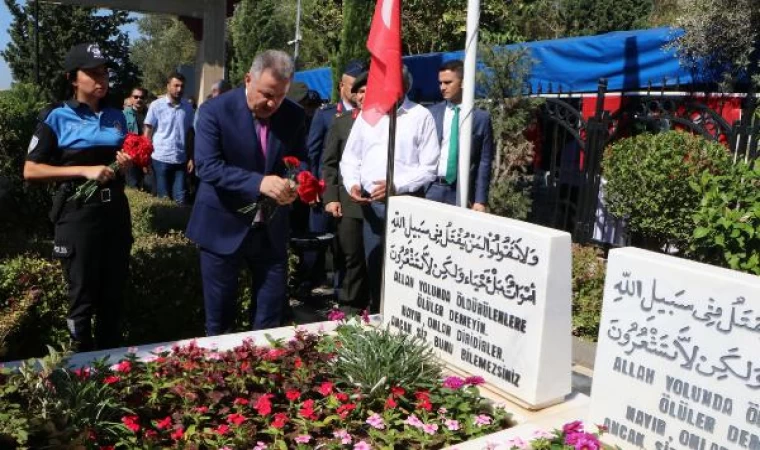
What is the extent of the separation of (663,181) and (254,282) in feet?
12.7

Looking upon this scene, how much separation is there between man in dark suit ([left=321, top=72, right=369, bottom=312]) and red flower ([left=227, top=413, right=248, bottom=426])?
93.7 inches

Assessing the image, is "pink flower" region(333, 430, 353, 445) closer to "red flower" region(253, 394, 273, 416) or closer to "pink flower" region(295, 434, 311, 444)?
"pink flower" region(295, 434, 311, 444)

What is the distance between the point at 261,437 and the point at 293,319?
107 inches

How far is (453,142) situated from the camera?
4.79m

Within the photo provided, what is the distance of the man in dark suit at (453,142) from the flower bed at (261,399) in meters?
1.60

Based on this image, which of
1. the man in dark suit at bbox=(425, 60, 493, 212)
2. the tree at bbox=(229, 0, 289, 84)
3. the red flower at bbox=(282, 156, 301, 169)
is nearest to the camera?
the red flower at bbox=(282, 156, 301, 169)

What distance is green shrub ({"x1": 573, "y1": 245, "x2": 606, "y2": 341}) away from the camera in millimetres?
4887

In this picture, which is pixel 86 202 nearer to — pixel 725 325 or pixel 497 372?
pixel 497 372

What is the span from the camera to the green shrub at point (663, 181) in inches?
236

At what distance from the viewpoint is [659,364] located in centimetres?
253

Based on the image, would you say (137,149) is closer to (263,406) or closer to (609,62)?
(263,406)

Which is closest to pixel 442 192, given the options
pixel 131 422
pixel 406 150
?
pixel 406 150

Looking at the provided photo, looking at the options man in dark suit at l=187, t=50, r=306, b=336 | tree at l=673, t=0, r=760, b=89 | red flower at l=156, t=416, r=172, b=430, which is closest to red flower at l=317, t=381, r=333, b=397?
red flower at l=156, t=416, r=172, b=430

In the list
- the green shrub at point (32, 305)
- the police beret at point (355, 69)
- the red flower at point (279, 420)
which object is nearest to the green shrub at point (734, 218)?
the red flower at point (279, 420)
